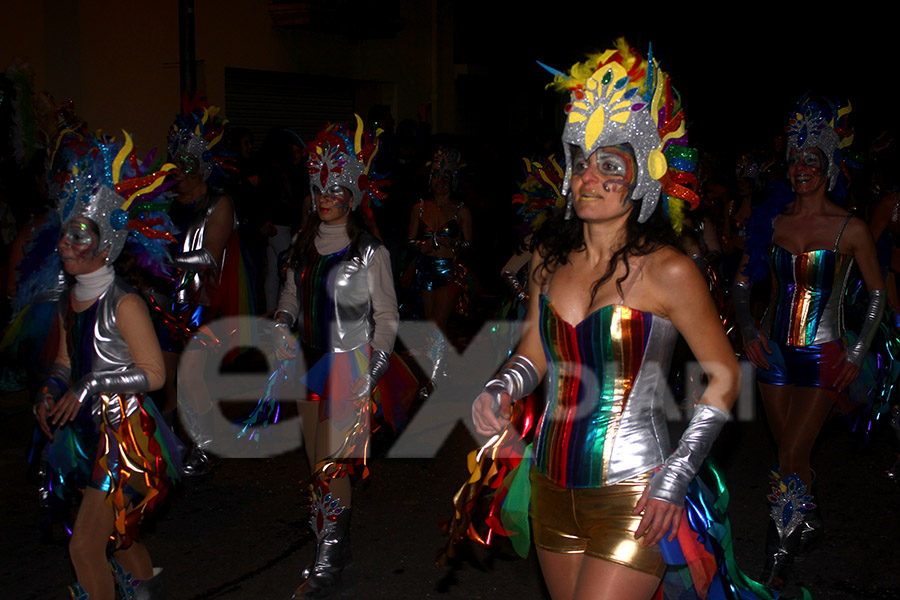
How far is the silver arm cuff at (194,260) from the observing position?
6.30 meters

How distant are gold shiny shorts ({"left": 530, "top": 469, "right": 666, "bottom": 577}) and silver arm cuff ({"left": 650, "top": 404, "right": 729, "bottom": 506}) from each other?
0.33 feet

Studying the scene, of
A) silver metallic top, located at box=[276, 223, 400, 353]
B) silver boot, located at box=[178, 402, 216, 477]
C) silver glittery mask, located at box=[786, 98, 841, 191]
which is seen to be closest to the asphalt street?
silver boot, located at box=[178, 402, 216, 477]

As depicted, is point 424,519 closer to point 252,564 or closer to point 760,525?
point 252,564

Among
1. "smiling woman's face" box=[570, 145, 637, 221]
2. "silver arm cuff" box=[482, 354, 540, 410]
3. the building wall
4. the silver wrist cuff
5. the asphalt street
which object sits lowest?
the asphalt street

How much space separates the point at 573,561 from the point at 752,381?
19.9 feet

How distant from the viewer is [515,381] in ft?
10.1

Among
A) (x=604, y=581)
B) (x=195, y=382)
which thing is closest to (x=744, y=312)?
(x=604, y=581)

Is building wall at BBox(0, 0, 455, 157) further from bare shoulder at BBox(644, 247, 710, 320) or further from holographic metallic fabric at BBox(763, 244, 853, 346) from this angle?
bare shoulder at BBox(644, 247, 710, 320)

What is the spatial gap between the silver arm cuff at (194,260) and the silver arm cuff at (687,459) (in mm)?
4197

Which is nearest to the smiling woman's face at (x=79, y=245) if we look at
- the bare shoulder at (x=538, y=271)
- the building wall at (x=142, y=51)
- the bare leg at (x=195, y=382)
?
the bare shoulder at (x=538, y=271)

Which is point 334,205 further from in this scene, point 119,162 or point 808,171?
point 808,171

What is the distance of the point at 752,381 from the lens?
28.2 ft

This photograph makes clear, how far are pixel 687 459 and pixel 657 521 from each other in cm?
20

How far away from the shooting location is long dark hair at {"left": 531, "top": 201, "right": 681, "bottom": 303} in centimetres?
301
